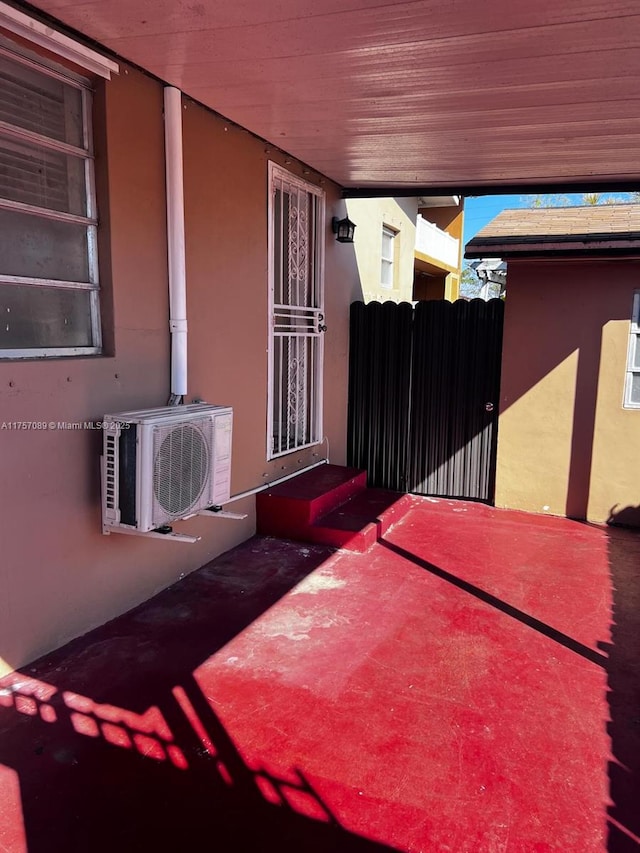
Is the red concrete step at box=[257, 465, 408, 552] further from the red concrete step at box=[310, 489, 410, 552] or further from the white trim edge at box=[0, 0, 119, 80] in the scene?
the white trim edge at box=[0, 0, 119, 80]

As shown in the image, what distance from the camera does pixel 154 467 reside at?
340cm

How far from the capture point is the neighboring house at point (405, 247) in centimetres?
765

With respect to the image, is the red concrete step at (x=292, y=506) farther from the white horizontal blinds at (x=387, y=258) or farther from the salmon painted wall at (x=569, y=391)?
the white horizontal blinds at (x=387, y=258)

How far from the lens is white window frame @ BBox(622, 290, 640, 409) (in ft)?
19.4

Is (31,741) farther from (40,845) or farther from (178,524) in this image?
(178,524)

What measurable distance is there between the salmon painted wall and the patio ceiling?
125cm

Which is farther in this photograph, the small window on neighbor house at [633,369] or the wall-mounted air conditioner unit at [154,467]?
the small window on neighbor house at [633,369]

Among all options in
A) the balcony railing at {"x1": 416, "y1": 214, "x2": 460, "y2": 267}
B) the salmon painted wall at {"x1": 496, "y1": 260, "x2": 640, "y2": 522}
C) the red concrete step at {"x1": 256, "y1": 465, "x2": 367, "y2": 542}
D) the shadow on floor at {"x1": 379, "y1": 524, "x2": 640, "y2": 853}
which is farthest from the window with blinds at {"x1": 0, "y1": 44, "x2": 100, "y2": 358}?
the balcony railing at {"x1": 416, "y1": 214, "x2": 460, "y2": 267}

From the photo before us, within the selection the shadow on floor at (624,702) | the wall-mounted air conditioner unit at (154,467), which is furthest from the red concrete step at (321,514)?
the shadow on floor at (624,702)

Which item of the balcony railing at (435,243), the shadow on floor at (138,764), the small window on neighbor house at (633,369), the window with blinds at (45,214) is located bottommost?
the shadow on floor at (138,764)

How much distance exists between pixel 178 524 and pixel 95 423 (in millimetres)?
1133

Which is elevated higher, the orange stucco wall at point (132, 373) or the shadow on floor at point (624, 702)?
the orange stucco wall at point (132, 373)

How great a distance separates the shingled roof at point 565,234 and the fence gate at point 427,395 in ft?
2.30

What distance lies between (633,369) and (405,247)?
491 cm
